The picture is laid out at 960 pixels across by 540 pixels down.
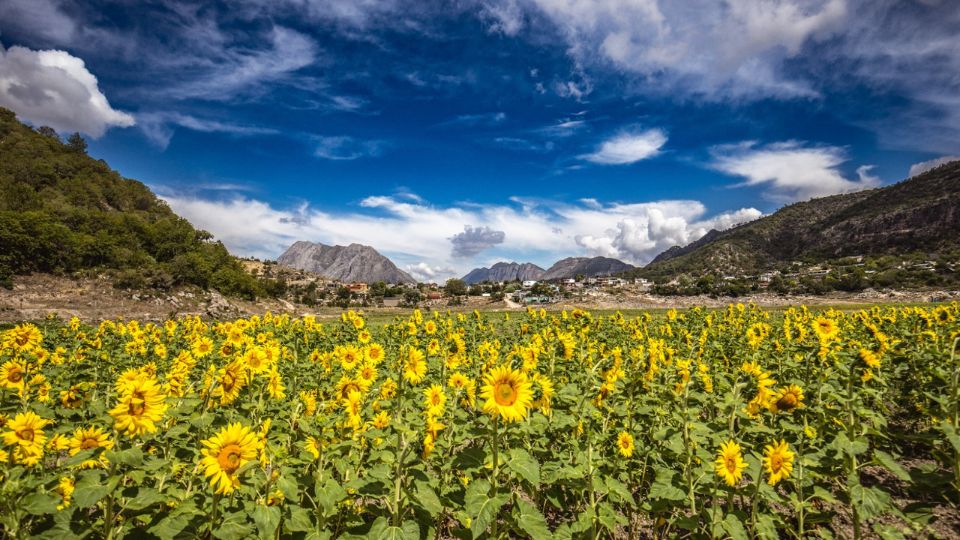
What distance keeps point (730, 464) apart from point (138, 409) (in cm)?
534

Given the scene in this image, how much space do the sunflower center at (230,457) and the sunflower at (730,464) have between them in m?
4.32

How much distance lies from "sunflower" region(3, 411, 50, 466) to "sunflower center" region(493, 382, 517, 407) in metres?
4.01

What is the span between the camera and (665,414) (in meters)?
5.46

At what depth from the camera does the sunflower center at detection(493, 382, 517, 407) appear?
3.34m

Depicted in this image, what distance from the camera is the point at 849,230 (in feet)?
429

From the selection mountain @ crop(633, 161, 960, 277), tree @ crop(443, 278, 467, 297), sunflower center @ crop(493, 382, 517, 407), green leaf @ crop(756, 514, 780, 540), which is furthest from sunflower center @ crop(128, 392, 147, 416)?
mountain @ crop(633, 161, 960, 277)

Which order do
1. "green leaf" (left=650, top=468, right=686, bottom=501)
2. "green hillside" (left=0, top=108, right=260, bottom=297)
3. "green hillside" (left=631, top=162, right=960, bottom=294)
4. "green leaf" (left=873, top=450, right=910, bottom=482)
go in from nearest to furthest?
"green leaf" (left=873, top=450, right=910, bottom=482) → "green leaf" (left=650, top=468, right=686, bottom=501) → "green hillside" (left=0, top=108, right=260, bottom=297) → "green hillside" (left=631, top=162, right=960, bottom=294)

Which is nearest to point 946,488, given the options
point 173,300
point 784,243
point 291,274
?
point 173,300

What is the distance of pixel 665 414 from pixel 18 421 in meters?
7.14

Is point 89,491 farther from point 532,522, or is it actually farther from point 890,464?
point 890,464

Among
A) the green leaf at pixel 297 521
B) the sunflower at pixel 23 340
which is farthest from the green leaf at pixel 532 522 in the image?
the sunflower at pixel 23 340

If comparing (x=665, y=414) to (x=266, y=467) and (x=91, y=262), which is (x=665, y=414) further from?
(x=91, y=262)

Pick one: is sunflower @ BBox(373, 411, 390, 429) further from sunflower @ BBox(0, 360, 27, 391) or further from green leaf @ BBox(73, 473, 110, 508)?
sunflower @ BBox(0, 360, 27, 391)

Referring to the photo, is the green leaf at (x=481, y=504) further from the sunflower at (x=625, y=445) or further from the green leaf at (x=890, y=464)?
the green leaf at (x=890, y=464)
